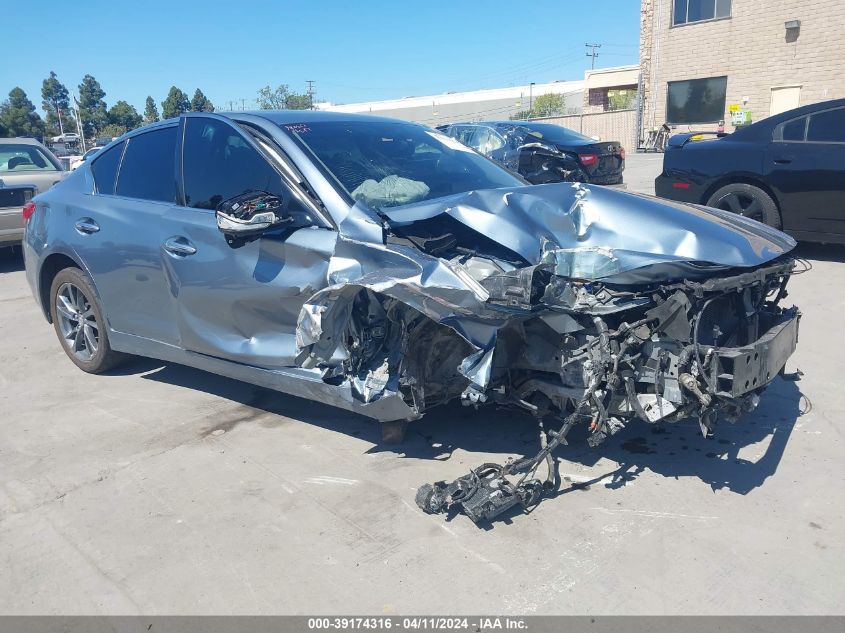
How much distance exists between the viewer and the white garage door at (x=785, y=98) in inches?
935

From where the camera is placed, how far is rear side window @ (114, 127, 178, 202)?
4.45 meters

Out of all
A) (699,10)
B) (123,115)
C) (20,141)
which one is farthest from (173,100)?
(20,141)

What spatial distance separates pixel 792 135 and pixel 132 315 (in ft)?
21.5

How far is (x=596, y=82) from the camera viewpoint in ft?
152

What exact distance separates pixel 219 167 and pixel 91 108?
80.5m

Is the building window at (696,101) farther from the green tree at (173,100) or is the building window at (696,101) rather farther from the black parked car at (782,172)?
the green tree at (173,100)

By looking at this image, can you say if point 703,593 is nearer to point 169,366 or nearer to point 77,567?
point 77,567

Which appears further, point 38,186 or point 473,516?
point 38,186

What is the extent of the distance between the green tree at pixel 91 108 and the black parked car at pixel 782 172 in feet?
226

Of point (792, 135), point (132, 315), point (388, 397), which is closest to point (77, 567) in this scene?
point (388, 397)

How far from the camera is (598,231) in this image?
123 inches

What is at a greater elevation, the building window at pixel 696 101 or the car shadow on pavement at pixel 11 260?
the building window at pixel 696 101

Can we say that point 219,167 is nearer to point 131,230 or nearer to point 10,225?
point 131,230

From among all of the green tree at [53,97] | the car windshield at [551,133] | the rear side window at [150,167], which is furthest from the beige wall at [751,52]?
the green tree at [53,97]
